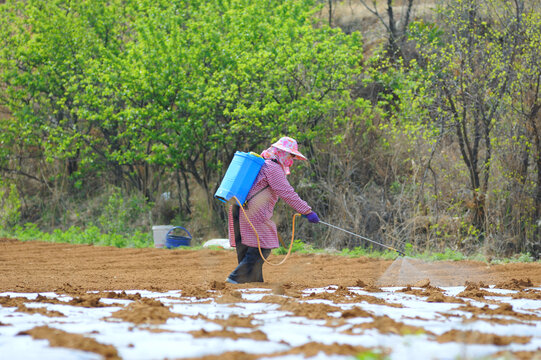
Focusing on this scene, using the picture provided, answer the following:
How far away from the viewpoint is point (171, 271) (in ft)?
30.4

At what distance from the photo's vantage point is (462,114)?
40.3 ft

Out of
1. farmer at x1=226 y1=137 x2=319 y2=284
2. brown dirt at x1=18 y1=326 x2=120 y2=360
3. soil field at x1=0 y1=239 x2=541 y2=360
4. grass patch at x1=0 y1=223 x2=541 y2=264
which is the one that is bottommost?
grass patch at x1=0 y1=223 x2=541 y2=264

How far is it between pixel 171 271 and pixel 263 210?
104 inches

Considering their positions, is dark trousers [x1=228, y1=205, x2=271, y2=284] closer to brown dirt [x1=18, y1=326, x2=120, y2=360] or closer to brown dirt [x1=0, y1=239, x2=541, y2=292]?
brown dirt [x1=0, y1=239, x2=541, y2=292]

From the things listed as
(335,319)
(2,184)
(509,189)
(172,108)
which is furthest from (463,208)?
(2,184)

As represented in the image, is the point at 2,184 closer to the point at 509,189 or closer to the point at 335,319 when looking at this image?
A: the point at 509,189

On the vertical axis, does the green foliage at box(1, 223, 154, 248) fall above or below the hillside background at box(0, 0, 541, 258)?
below

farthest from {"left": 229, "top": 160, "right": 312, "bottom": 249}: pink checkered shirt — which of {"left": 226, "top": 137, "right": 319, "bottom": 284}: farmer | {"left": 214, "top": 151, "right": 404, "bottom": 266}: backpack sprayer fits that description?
{"left": 214, "top": 151, "right": 404, "bottom": 266}: backpack sprayer

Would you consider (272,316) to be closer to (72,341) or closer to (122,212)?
(72,341)

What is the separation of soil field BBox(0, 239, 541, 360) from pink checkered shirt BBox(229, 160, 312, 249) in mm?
590

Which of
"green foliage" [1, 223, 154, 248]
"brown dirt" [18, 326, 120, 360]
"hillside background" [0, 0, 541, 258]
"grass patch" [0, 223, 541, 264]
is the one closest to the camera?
"brown dirt" [18, 326, 120, 360]

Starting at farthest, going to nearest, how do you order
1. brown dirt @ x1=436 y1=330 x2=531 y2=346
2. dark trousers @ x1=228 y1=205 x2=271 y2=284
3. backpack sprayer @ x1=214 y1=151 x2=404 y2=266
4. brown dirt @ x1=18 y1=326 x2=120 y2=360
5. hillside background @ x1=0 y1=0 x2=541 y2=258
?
hillside background @ x1=0 y1=0 x2=541 y2=258, dark trousers @ x1=228 y1=205 x2=271 y2=284, backpack sprayer @ x1=214 y1=151 x2=404 y2=266, brown dirt @ x1=436 y1=330 x2=531 y2=346, brown dirt @ x1=18 y1=326 x2=120 y2=360

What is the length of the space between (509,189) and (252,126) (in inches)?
224

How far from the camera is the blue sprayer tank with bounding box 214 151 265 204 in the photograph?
7.04m
